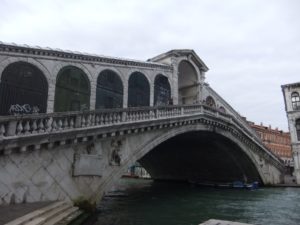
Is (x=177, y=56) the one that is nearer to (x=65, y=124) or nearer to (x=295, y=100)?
(x=65, y=124)

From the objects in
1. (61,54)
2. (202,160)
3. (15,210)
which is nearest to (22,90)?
(61,54)

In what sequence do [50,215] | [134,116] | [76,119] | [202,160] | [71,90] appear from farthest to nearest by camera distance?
[202,160]
[71,90]
[134,116]
[76,119]
[50,215]

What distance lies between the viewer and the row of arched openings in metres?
14.4

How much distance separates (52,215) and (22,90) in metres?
7.63

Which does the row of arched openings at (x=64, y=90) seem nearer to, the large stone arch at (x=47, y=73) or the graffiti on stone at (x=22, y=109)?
the graffiti on stone at (x=22, y=109)

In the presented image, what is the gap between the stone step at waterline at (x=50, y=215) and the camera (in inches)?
314

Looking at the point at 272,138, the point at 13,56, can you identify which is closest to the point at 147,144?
the point at 13,56

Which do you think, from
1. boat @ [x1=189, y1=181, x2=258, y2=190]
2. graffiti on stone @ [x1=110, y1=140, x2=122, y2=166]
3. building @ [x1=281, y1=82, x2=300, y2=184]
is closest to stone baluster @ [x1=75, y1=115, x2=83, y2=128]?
graffiti on stone @ [x1=110, y1=140, x2=122, y2=166]

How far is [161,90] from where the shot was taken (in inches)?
918

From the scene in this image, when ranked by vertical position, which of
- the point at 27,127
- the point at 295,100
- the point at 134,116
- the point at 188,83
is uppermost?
the point at 295,100

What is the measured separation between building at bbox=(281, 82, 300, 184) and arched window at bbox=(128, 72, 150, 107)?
2189cm

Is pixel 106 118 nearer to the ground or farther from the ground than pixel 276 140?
nearer to the ground

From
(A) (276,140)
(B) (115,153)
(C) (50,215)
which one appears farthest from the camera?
(A) (276,140)

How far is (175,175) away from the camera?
3762 centimetres
